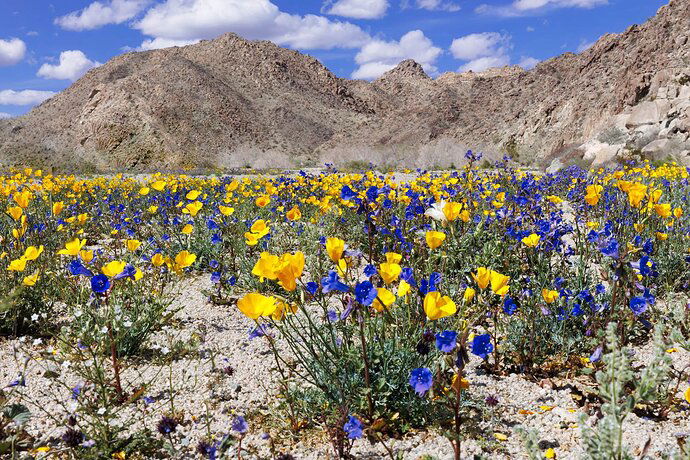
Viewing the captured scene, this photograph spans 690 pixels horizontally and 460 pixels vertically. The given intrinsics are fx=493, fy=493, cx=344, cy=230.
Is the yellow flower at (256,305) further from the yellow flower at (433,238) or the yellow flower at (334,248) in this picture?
the yellow flower at (433,238)

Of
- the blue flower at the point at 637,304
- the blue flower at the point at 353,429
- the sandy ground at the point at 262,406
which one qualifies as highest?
the blue flower at the point at 637,304

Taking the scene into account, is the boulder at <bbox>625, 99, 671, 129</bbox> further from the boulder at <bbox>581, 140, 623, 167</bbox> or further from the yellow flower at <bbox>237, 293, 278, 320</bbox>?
the yellow flower at <bbox>237, 293, 278, 320</bbox>

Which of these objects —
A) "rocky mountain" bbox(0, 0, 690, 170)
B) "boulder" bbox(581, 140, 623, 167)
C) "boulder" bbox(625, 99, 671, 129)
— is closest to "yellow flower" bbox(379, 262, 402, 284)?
"rocky mountain" bbox(0, 0, 690, 170)

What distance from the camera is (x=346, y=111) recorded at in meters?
61.6

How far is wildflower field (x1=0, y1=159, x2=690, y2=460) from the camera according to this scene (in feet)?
6.96

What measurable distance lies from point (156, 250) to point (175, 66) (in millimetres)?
53927

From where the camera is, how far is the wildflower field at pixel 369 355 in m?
2.12

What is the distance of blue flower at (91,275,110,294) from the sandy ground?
19.9 inches

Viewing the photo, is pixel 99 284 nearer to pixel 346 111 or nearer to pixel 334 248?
pixel 334 248

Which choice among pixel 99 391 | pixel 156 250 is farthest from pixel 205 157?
pixel 99 391

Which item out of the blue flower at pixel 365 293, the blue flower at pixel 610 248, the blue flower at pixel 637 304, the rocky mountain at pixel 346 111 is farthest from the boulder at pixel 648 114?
the blue flower at pixel 365 293

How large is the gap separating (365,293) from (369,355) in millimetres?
763

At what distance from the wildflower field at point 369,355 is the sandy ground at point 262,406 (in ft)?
0.04

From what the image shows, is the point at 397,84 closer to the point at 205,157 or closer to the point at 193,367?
the point at 205,157
